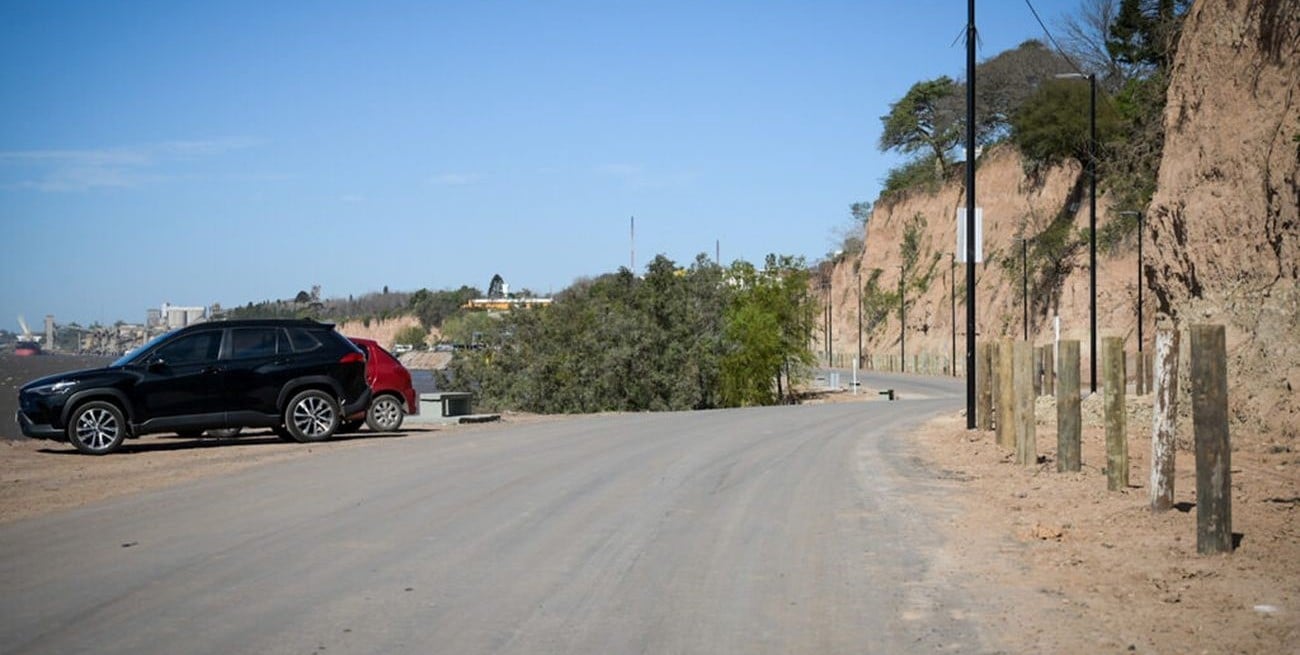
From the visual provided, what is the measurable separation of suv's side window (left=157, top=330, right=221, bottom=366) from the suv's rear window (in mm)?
1183

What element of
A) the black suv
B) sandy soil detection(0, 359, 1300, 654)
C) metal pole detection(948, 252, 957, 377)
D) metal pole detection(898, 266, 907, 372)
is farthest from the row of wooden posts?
metal pole detection(898, 266, 907, 372)

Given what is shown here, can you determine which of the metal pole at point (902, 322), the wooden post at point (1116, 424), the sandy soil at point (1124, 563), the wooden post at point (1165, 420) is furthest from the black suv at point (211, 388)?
the metal pole at point (902, 322)

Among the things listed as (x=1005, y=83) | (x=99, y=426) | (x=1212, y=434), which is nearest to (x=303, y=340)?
(x=99, y=426)

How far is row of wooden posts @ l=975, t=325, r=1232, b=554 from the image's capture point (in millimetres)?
9570

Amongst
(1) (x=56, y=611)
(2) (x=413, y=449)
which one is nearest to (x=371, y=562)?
(1) (x=56, y=611)

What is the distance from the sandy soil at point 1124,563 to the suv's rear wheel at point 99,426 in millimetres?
12366

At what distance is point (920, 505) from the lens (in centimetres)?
1336

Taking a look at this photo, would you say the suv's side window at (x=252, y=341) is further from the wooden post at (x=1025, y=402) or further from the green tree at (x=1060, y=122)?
the green tree at (x=1060, y=122)

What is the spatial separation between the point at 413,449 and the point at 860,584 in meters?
11.8

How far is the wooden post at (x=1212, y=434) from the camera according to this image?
9539mm

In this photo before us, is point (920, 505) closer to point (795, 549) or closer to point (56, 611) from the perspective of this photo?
point (795, 549)

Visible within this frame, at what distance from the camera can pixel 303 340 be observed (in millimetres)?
21250

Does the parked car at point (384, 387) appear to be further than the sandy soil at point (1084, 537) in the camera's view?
Yes

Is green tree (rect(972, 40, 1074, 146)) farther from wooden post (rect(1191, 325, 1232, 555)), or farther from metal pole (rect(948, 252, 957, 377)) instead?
wooden post (rect(1191, 325, 1232, 555))
